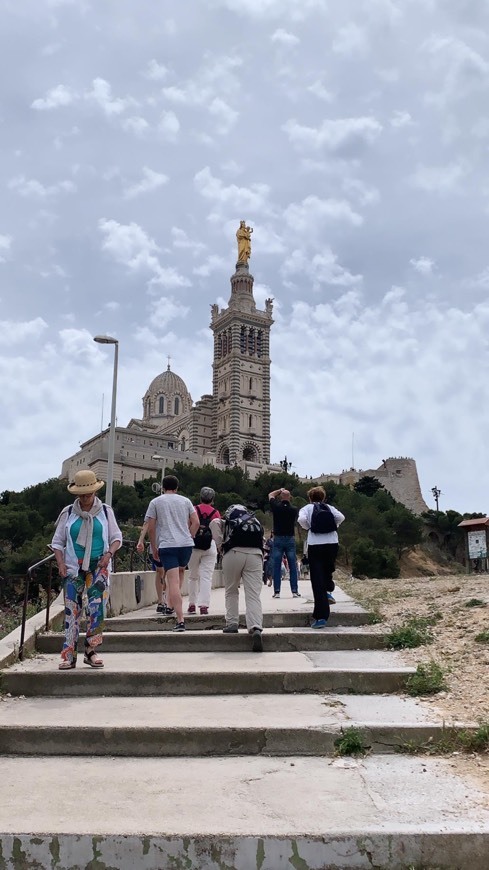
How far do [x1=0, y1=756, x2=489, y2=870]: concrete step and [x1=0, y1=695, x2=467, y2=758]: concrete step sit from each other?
0.56 feet

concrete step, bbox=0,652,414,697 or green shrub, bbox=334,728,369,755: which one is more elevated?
concrete step, bbox=0,652,414,697

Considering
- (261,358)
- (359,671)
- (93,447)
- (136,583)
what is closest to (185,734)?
(359,671)

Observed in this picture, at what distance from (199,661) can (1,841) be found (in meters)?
2.90

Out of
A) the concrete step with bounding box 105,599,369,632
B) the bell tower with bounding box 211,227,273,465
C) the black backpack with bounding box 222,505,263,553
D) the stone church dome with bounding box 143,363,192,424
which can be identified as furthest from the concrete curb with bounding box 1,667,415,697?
the stone church dome with bounding box 143,363,192,424

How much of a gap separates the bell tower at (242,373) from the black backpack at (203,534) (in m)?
88.4

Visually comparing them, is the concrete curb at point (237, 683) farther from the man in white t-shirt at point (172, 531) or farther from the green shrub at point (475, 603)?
the green shrub at point (475, 603)

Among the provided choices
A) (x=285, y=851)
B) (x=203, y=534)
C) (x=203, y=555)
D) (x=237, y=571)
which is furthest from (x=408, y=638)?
(x=285, y=851)

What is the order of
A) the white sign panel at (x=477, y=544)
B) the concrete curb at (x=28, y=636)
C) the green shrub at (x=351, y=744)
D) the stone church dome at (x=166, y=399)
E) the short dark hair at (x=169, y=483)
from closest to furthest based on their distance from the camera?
the green shrub at (x=351, y=744)
the concrete curb at (x=28, y=636)
the short dark hair at (x=169, y=483)
the white sign panel at (x=477, y=544)
the stone church dome at (x=166, y=399)

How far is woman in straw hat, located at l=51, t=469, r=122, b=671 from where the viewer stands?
576 cm

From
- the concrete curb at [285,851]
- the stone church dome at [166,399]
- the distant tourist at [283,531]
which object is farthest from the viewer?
the stone church dome at [166,399]

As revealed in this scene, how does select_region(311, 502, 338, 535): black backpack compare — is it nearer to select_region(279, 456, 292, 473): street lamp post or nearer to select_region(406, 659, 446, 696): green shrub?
select_region(406, 659, 446, 696): green shrub

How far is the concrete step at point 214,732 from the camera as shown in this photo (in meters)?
4.12

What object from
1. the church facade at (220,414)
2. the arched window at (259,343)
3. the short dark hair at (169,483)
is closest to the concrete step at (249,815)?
the short dark hair at (169,483)

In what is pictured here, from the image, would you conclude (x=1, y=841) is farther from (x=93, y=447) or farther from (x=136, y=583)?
(x=93, y=447)
